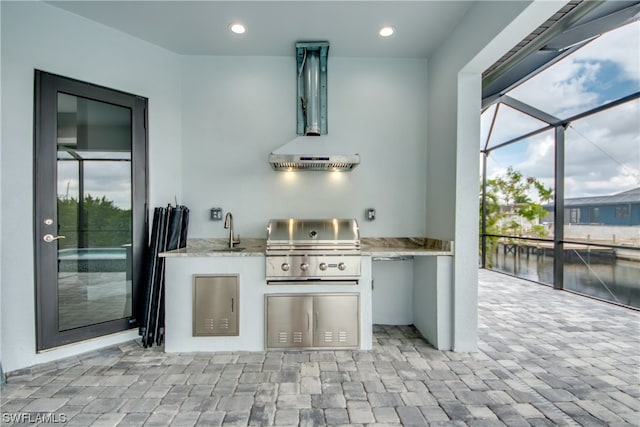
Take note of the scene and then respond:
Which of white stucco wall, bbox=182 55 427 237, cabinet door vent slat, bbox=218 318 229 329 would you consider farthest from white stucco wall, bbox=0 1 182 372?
cabinet door vent slat, bbox=218 318 229 329

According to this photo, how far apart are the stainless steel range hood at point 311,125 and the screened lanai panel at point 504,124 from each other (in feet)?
15.4

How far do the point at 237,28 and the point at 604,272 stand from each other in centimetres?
630

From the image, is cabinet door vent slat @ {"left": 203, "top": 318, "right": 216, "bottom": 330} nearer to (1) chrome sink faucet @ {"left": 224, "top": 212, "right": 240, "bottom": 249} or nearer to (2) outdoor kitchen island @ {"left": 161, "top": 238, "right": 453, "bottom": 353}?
(2) outdoor kitchen island @ {"left": 161, "top": 238, "right": 453, "bottom": 353}

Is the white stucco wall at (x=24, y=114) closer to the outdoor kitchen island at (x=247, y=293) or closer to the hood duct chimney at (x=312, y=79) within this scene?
the outdoor kitchen island at (x=247, y=293)

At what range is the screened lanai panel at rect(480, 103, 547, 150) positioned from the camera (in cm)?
579

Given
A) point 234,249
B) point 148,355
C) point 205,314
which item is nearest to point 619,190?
point 234,249

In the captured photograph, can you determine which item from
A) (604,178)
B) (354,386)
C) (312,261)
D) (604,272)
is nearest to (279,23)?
(312,261)

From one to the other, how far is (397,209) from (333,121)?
1277mm

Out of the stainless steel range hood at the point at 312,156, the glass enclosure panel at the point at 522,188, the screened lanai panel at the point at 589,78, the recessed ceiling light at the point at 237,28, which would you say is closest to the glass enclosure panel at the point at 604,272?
the glass enclosure panel at the point at 522,188

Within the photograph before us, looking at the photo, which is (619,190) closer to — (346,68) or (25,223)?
(346,68)

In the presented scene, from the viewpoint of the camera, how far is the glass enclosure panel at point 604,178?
4.23m

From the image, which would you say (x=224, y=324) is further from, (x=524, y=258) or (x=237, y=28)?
(x=524, y=258)

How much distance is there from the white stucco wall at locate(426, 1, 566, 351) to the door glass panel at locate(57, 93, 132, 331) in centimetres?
323

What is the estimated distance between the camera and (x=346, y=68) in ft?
11.1
